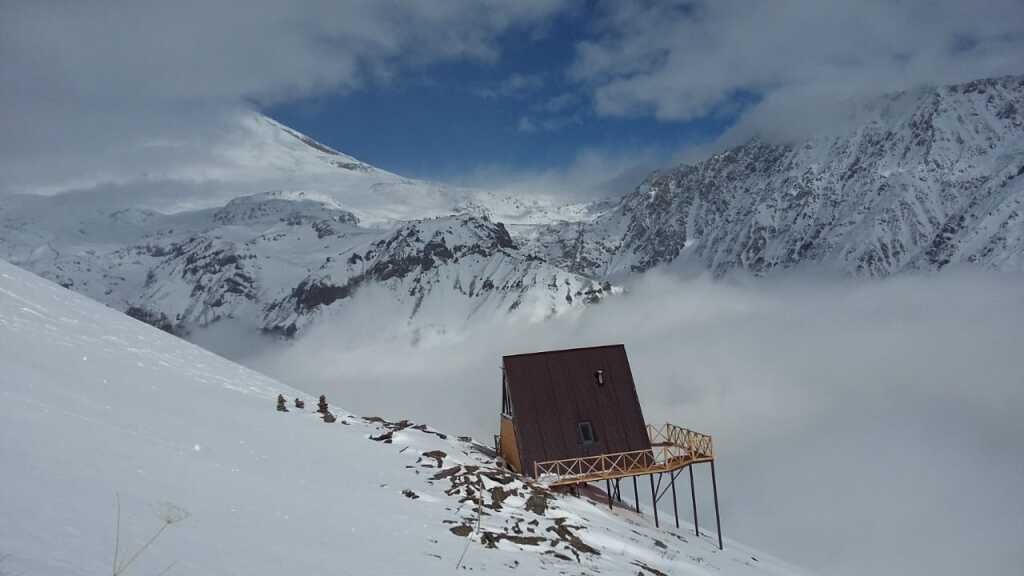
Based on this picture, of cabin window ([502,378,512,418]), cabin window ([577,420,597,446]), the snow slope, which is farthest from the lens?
cabin window ([502,378,512,418])

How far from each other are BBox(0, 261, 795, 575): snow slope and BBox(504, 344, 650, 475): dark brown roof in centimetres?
711

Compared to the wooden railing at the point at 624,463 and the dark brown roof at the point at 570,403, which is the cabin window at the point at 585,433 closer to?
the dark brown roof at the point at 570,403

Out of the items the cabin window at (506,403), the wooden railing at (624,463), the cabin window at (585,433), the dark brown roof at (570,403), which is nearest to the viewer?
the wooden railing at (624,463)

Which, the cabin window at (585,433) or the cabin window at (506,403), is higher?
the cabin window at (506,403)

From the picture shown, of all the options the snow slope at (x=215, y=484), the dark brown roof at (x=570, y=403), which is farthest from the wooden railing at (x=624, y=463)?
the snow slope at (x=215, y=484)

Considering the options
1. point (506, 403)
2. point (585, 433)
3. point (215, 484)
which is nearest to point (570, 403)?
point (585, 433)

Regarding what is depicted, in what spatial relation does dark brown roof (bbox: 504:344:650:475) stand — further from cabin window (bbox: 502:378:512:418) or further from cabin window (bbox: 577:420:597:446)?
cabin window (bbox: 502:378:512:418)

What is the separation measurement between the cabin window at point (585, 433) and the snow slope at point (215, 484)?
7046 mm

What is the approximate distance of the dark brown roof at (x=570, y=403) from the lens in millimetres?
33125

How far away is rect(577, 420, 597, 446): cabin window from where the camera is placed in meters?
33.3

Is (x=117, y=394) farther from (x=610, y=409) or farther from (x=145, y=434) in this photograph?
(x=610, y=409)

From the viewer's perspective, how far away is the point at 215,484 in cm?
1112

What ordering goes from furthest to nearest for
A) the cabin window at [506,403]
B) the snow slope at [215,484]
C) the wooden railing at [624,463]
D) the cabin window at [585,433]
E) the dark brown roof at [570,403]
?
the cabin window at [506,403]
the cabin window at [585,433]
the dark brown roof at [570,403]
the wooden railing at [624,463]
the snow slope at [215,484]

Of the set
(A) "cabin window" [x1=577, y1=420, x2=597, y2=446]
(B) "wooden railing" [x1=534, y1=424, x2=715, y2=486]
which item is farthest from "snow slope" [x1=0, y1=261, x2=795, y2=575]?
(A) "cabin window" [x1=577, y1=420, x2=597, y2=446]
